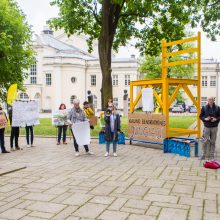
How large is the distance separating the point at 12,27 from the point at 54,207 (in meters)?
20.7

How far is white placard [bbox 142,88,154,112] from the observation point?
12.8 metres

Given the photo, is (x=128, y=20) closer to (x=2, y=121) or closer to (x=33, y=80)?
(x=2, y=121)

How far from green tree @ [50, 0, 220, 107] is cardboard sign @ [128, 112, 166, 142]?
5015 mm

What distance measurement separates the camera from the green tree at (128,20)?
18.5 metres

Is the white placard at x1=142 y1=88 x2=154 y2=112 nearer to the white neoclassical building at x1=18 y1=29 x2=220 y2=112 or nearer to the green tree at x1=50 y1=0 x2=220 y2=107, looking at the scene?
the green tree at x1=50 y1=0 x2=220 y2=107

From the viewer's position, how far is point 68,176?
7969mm

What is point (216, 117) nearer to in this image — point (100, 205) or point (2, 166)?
point (100, 205)

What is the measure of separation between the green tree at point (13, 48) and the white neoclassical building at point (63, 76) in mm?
33054

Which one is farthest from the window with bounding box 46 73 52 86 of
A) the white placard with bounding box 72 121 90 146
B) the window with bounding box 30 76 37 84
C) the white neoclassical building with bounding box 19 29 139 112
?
the white placard with bounding box 72 121 90 146

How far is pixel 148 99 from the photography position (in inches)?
508

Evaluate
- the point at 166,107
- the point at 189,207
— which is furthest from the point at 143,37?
the point at 189,207

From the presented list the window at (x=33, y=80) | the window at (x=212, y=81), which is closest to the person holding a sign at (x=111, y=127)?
the window at (x=33, y=80)

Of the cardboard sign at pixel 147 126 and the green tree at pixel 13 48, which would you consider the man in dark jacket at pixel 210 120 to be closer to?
the cardboard sign at pixel 147 126

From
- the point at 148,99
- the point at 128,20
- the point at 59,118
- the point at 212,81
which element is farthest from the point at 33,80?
the point at 148,99
